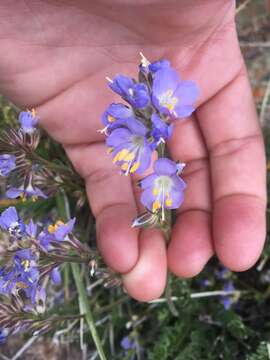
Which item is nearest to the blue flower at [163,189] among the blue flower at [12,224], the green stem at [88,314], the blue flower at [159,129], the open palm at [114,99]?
the blue flower at [159,129]

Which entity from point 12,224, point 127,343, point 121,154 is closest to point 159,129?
point 121,154

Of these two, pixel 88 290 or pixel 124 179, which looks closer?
pixel 124 179

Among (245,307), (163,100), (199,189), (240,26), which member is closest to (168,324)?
(245,307)

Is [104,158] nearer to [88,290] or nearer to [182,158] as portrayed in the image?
[182,158]

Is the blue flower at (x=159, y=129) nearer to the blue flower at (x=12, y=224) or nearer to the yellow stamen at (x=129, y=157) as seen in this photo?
the yellow stamen at (x=129, y=157)

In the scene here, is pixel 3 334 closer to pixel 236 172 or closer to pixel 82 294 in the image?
pixel 82 294
